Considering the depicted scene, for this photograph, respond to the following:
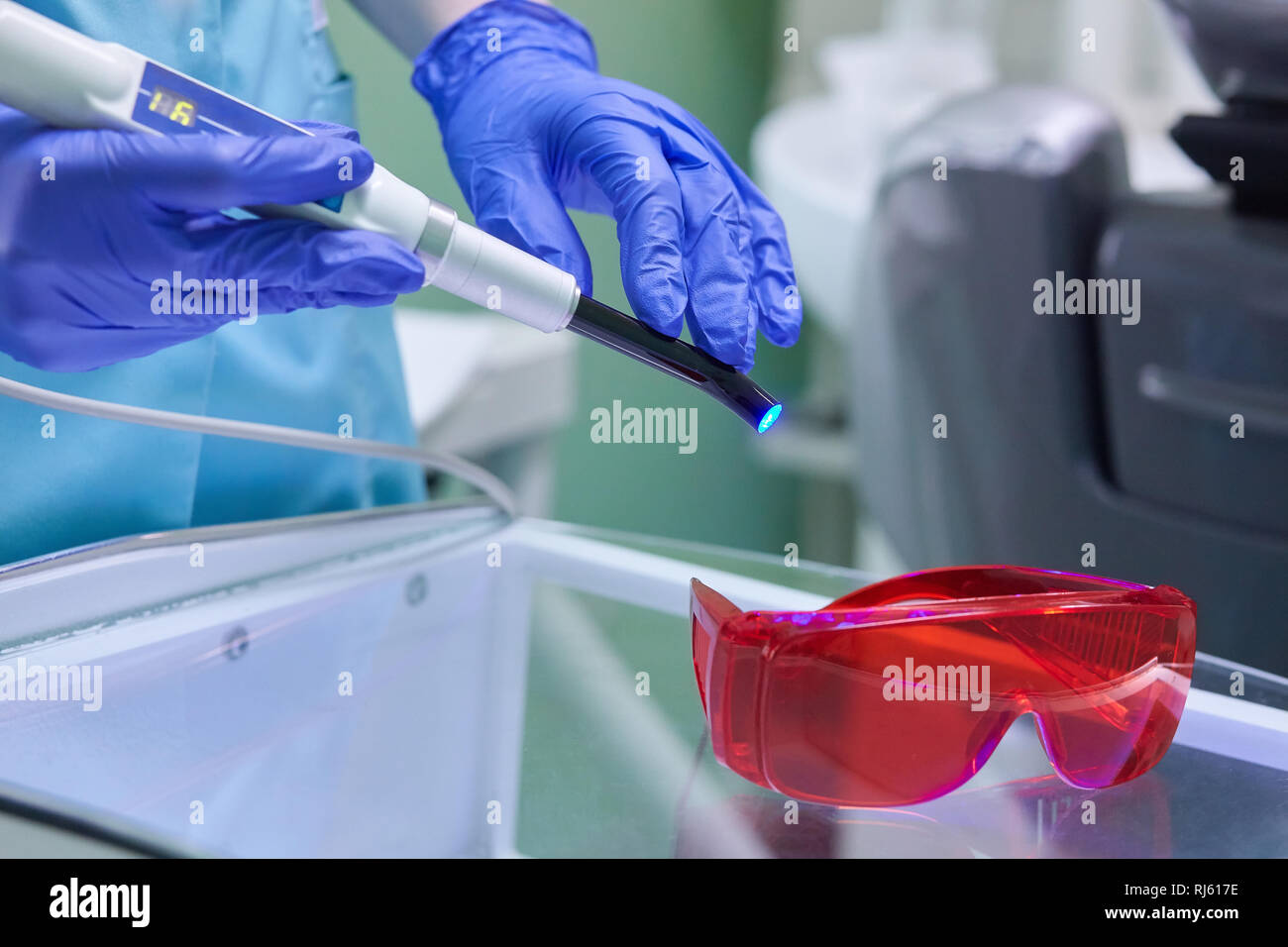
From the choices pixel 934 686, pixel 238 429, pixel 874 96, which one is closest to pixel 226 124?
pixel 238 429

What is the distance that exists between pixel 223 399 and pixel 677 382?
98cm

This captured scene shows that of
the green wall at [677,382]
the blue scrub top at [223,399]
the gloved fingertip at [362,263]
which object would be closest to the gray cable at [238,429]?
the blue scrub top at [223,399]

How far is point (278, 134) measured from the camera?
36 cm

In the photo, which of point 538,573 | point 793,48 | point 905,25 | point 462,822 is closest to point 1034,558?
point 538,573

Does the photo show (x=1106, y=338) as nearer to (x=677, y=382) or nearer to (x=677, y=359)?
(x=677, y=359)

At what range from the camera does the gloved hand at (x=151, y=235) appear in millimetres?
336

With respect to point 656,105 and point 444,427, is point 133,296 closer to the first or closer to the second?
point 656,105

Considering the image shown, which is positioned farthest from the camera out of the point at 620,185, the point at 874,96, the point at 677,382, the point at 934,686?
the point at 677,382

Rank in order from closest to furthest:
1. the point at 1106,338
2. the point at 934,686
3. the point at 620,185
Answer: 1. the point at 934,686
2. the point at 620,185
3. the point at 1106,338

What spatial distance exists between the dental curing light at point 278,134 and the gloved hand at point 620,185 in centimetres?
3

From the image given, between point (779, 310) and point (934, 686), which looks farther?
point (779, 310)

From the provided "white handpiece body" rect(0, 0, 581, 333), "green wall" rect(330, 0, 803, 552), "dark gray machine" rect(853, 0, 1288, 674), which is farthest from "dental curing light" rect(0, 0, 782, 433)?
"green wall" rect(330, 0, 803, 552)

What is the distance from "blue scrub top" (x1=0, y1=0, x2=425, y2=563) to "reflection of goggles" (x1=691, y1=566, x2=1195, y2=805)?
0.26 metres

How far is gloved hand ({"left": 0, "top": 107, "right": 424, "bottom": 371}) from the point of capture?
13.2 inches
